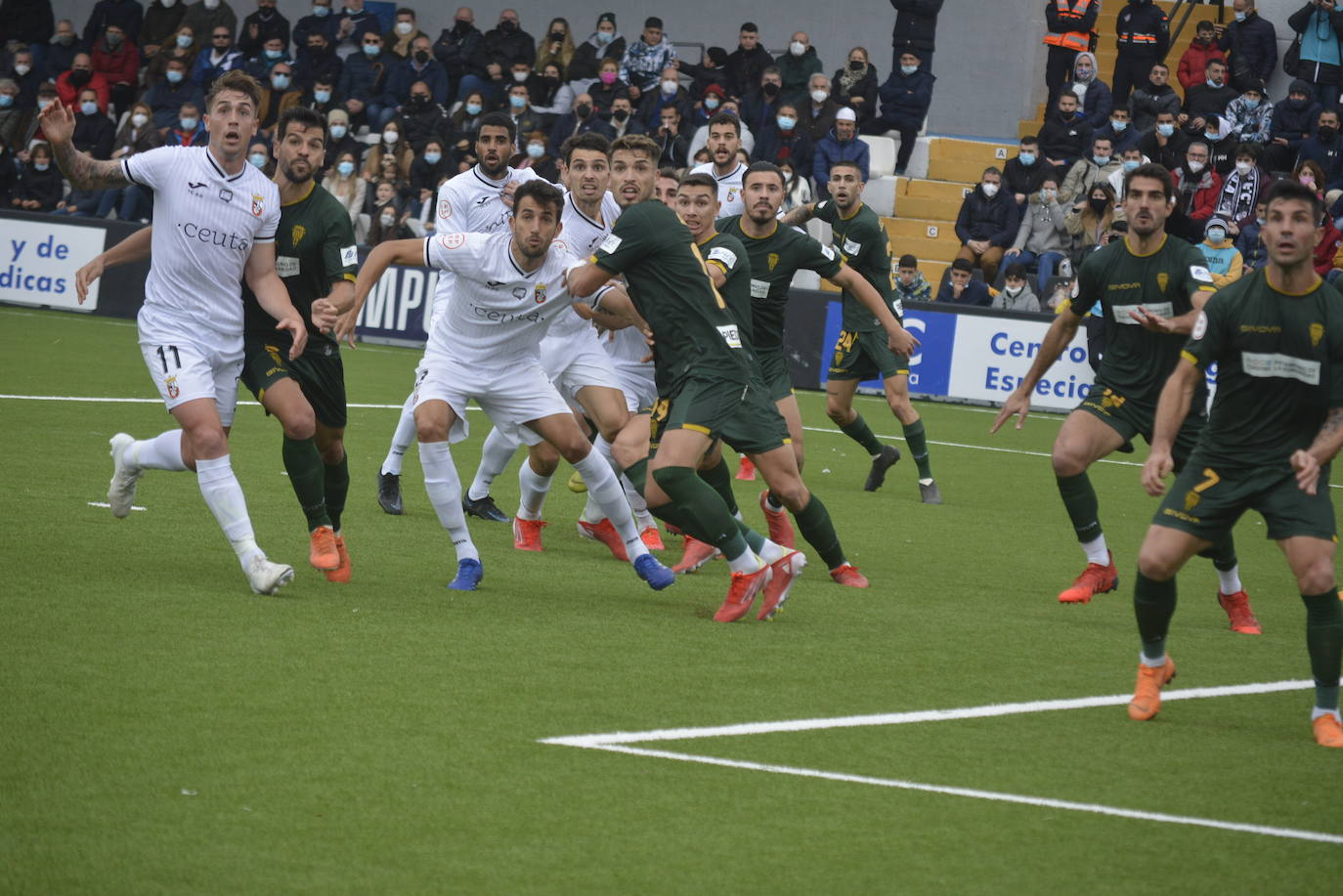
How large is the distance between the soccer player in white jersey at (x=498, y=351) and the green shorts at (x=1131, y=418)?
2.46 metres

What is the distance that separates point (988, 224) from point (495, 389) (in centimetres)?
1623

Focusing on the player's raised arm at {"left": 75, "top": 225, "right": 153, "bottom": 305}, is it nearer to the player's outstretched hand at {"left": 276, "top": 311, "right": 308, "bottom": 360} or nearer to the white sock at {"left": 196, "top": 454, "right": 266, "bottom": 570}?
the player's outstretched hand at {"left": 276, "top": 311, "right": 308, "bottom": 360}

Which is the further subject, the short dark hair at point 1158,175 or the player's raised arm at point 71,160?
the short dark hair at point 1158,175

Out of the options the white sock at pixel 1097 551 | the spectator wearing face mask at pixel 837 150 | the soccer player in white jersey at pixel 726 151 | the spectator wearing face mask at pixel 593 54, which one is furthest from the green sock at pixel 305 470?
the spectator wearing face mask at pixel 593 54

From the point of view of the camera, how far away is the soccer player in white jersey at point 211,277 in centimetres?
744

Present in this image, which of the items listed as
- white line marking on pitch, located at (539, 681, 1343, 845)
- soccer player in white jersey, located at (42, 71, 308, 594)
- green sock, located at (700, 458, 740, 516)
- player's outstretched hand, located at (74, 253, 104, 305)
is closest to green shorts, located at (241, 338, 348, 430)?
soccer player in white jersey, located at (42, 71, 308, 594)

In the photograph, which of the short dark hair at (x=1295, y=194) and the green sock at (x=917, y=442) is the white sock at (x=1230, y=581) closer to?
the short dark hair at (x=1295, y=194)

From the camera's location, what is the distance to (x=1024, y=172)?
23500 millimetres

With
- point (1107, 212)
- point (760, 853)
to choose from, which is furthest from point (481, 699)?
point (1107, 212)

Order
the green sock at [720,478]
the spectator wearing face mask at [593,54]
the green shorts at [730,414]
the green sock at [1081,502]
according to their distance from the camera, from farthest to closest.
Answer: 1. the spectator wearing face mask at [593,54]
2. the green sock at [720,478]
3. the green sock at [1081,502]
4. the green shorts at [730,414]

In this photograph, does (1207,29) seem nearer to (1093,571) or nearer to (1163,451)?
(1093,571)

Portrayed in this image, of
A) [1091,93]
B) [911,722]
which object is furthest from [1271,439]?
[1091,93]

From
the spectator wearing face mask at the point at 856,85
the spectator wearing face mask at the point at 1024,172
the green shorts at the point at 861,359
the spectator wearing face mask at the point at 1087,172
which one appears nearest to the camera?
the green shorts at the point at 861,359

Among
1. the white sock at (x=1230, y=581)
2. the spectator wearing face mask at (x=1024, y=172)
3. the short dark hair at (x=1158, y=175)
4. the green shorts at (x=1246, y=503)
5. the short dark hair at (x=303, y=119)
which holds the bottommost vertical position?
the white sock at (x=1230, y=581)
